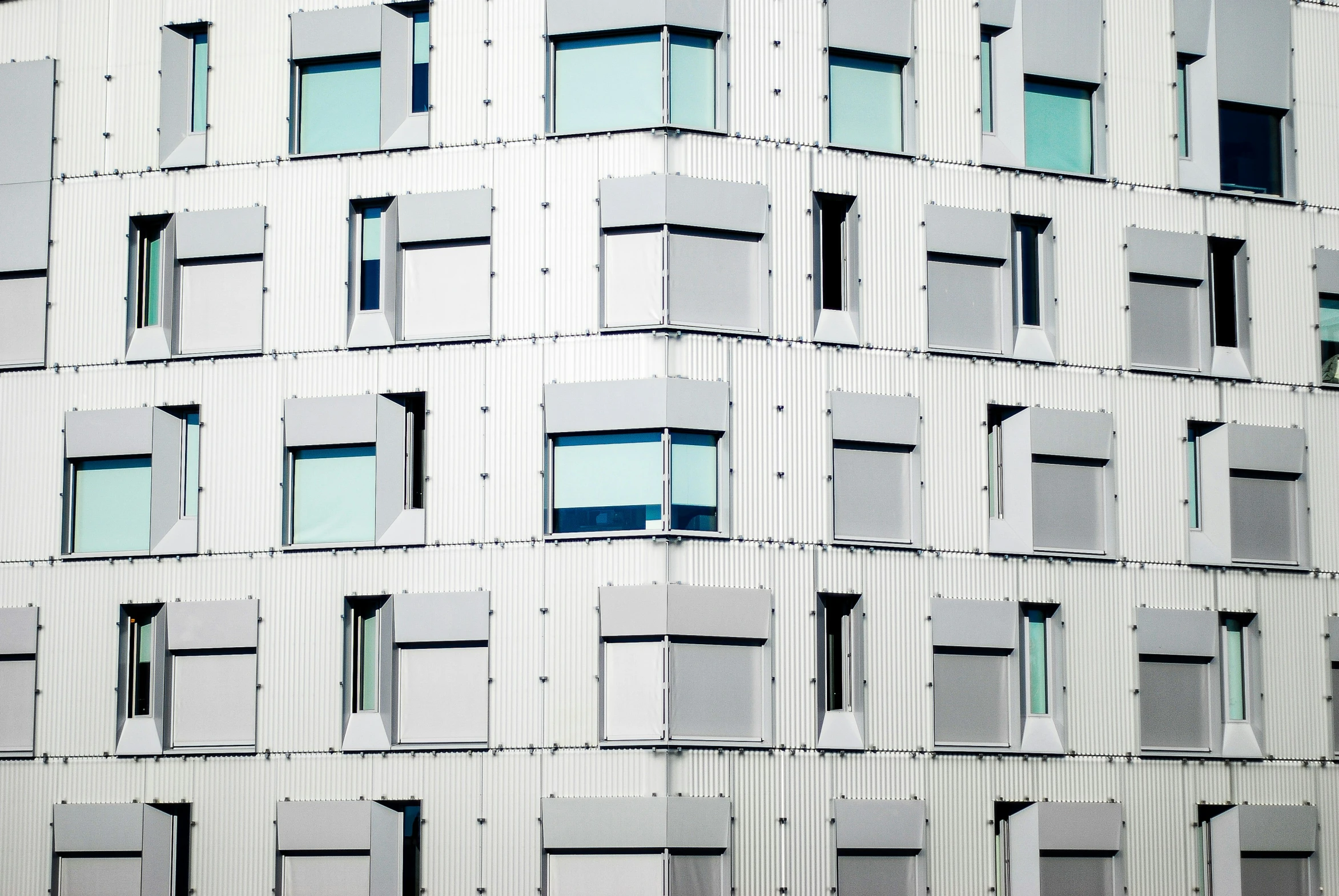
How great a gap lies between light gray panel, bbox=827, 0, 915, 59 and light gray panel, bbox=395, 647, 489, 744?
1532cm

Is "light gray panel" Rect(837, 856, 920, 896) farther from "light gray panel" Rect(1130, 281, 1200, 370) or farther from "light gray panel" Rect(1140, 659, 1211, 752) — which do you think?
"light gray panel" Rect(1130, 281, 1200, 370)

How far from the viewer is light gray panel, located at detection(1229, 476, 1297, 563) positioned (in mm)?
40000

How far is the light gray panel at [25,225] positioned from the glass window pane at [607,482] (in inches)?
516

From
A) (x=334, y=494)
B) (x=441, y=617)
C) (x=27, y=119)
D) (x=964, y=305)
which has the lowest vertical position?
(x=441, y=617)

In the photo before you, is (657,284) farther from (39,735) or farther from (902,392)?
(39,735)

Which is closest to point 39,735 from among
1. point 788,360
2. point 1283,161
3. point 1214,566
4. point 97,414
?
point 97,414

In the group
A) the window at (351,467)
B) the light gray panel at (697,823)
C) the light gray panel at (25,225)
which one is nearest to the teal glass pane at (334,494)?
the window at (351,467)

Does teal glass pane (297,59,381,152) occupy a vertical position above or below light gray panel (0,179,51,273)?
above

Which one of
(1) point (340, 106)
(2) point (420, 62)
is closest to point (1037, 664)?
(2) point (420, 62)

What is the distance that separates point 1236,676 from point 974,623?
6752mm

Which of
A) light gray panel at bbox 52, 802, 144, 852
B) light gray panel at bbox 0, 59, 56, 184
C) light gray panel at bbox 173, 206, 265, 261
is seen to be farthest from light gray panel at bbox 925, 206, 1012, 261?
light gray panel at bbox 52, 802, 144, 852

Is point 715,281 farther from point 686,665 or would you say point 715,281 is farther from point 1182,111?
point 1182,111

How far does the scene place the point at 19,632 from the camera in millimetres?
38531

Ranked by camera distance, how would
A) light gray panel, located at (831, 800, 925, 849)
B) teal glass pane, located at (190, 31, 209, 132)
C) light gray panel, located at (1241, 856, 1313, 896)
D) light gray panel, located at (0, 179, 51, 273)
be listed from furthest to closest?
light gray panel, located at (0, 179, 51, 273)
teal glass pane, located at (190, 31, 209, 132)
light gray panel, located at (1241, 856, 1313, 896)
light gray panel, located at (831, 800, 925, 849)
